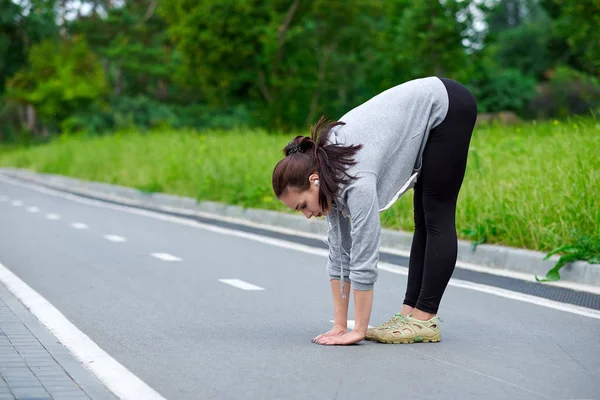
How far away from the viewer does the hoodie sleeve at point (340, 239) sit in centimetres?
529

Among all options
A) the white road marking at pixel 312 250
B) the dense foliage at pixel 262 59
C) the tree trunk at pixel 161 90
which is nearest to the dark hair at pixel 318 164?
the white road marking at pixel 312 250

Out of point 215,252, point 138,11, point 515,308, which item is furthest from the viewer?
point 138,11

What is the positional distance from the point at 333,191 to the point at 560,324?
6.93 feet

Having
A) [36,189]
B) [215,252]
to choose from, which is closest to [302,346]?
[215,252]

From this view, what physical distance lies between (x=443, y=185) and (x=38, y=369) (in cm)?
226

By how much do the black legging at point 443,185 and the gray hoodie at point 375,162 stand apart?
0.20ft

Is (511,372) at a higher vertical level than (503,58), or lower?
lower

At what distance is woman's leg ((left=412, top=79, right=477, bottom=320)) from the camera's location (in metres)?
5.32

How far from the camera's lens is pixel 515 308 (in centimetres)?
695

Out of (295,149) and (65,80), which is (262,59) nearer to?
(65,80)

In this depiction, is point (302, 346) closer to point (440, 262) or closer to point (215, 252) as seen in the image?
point (440, 262)

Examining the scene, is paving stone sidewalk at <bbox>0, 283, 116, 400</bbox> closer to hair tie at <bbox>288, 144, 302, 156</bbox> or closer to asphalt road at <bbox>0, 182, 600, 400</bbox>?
asphalt road at <bbox>0, 182, 600, 400</bbox>

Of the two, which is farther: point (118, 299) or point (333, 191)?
point (118, 299)

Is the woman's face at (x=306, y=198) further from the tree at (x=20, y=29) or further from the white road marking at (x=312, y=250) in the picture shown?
the tree at (x=20, y=29)
